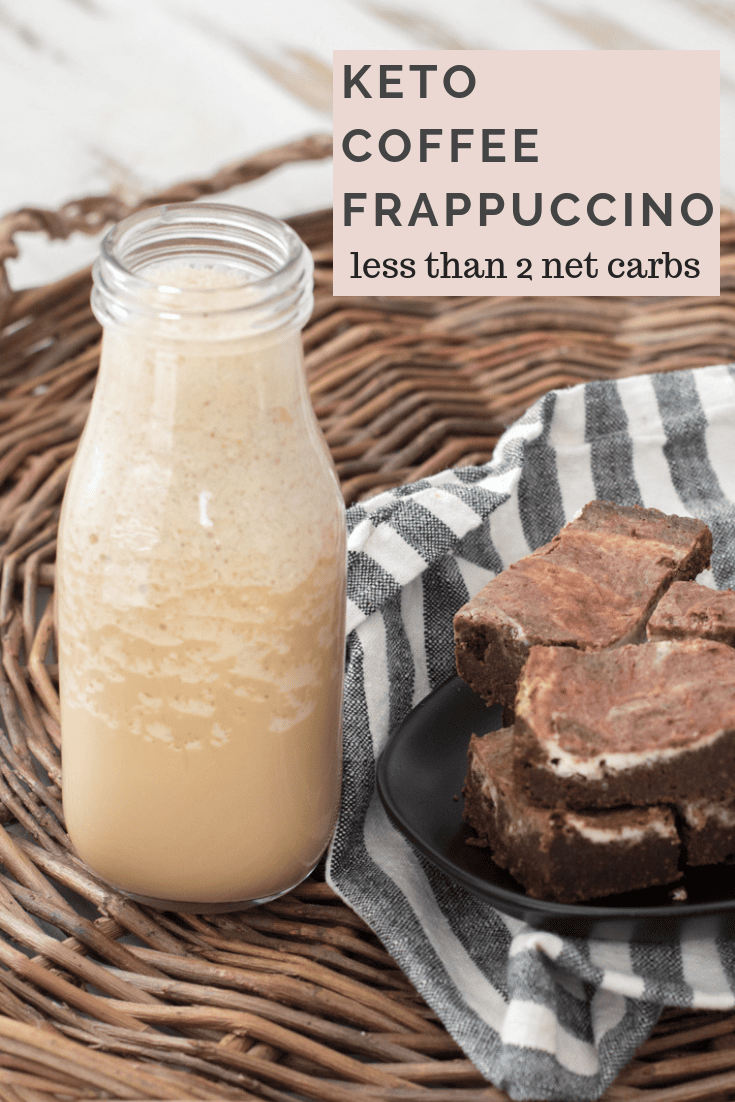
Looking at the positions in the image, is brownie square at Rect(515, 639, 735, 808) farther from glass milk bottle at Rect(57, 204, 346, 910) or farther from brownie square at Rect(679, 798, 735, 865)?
glass milk bottle at Rect(57, 204, 346, 910)

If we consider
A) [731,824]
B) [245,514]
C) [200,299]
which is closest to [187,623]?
[245,514]

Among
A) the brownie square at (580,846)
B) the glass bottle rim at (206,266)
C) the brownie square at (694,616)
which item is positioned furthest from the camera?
the brownie square at (694,616)

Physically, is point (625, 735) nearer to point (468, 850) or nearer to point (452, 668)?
point (468, 850)

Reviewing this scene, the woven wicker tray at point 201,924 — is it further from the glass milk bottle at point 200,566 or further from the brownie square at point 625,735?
the brownie square at point 625,735

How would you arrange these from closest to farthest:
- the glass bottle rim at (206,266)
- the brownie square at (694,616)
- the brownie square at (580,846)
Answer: the glass bottle rim at (206,266)
the brownie square at (580,846)
the brownie square at (694,616)

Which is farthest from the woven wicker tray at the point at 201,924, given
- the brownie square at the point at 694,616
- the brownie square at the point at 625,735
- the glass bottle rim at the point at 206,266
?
the glass bottle rim at the point at 206,266

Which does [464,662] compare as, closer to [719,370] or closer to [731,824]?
[731,824]

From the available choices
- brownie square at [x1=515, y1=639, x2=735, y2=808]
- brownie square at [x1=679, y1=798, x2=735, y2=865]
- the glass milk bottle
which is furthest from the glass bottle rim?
brownie square at [x1=679, y1=798, x2=735, y2=865]
